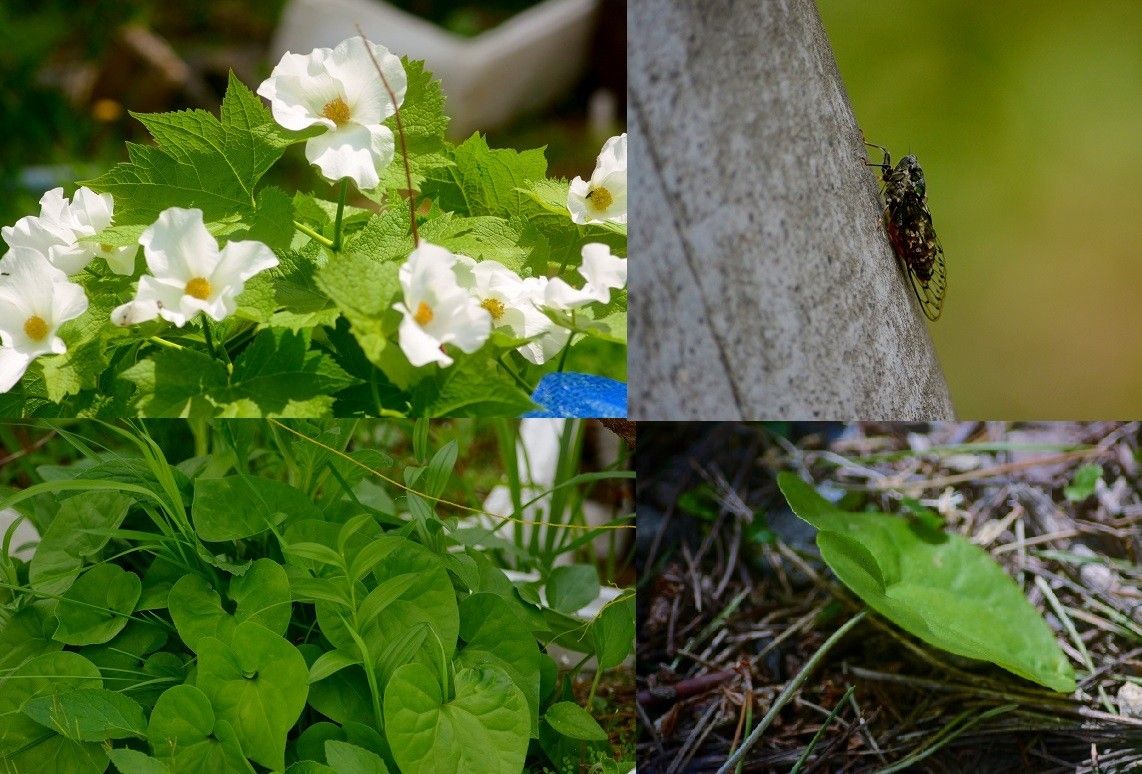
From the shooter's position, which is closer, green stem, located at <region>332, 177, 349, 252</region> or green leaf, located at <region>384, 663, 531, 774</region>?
green leaf, located at <region>384, 663, 531, 774</region>

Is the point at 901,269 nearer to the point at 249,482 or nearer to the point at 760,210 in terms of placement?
the point at 760,210

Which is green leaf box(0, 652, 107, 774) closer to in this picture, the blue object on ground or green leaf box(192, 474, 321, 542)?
green leaf box(192, 474, 321, 542)

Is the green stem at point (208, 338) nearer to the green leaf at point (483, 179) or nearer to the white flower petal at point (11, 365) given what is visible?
the white flower petal at point (11, 365)

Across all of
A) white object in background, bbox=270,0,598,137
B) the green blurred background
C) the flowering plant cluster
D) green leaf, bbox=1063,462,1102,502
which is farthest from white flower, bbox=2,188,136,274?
white object in background, bbox=270,0,598,137

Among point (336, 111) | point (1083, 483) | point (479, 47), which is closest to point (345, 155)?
point (336, 111)

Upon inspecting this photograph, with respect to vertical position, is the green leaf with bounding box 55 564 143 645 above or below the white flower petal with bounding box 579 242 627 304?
below

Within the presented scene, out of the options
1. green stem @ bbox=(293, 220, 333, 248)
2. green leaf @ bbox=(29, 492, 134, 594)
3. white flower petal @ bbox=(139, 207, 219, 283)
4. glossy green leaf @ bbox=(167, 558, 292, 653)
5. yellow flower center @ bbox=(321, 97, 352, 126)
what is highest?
yellow flower center @ bbox=(321, 97, 352, 126)

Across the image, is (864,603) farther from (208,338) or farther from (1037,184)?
(1037,184)
